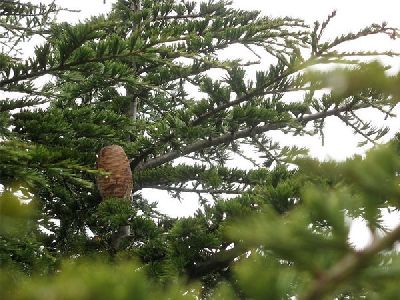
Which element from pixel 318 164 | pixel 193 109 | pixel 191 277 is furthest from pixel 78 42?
pixel 318 164

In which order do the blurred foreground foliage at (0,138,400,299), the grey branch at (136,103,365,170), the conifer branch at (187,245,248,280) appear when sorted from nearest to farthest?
the blurred foreground foliage at (0,138,400,299)
the conifer branch at (187,245,248,280)
the grey branch at (136,103,365,170)

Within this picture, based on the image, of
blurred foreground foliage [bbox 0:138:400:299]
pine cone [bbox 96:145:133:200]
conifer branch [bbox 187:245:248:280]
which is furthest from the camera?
pine cone [bbox 96:145:133:200]

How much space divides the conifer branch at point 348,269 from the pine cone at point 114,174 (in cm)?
344

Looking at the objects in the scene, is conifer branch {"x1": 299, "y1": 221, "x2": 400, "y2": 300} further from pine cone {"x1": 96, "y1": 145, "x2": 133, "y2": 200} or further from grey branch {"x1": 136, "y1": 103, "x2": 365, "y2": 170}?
grey branch {"x1": 136, "y1": 103, "x2": 365, "y2": 170}

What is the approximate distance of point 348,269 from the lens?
67 cm

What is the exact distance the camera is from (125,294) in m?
0.57

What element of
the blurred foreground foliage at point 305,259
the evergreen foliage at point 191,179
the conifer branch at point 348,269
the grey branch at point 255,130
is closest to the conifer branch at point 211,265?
the evergreen foliage at point 191,179

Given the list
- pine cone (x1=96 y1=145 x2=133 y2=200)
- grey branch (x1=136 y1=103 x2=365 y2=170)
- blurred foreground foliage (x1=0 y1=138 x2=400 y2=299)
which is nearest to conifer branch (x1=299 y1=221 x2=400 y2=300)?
blurred foreground foliage (x1=0 y1=138 x2=400 y2=299)

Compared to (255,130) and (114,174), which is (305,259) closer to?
(114,174)

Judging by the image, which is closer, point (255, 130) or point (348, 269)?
point (348, 269)

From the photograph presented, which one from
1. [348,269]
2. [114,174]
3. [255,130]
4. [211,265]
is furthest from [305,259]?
[255,130]

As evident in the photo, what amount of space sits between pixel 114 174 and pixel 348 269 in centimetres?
351

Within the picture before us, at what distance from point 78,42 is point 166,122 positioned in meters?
1.46

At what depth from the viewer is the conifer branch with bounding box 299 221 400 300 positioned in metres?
0.66
